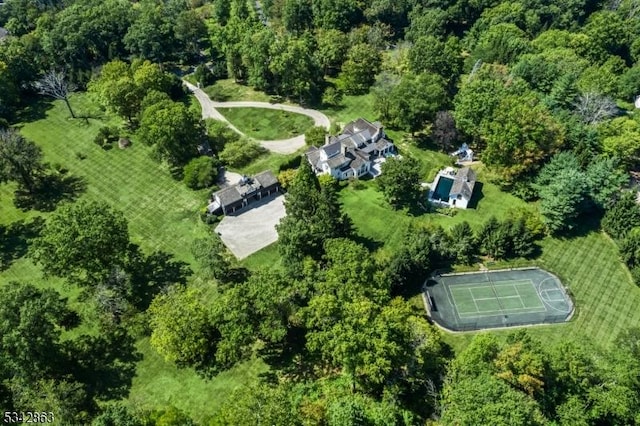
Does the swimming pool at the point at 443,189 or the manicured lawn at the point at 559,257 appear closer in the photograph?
the manicured lawn at the point at 559,257

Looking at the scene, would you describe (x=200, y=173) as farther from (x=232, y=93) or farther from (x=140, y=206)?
(x=232, y=93)

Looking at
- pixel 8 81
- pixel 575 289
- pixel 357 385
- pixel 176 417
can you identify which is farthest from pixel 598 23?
pixel 8 81

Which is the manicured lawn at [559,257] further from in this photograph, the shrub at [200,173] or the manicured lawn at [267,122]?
the manicured lawn at [267,122]

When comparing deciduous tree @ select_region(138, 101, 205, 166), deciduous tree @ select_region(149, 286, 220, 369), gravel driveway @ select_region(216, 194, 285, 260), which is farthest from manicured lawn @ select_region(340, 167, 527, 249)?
deciduous tree @ select_region(138, 101, 205, 166)

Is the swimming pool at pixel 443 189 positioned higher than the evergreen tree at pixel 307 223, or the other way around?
the evergreen tree at pixel 307 223

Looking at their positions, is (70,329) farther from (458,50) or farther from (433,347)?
(458,50)

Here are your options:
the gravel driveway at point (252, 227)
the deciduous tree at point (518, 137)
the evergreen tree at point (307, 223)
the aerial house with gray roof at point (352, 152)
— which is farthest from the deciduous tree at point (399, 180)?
the gravel driveway at point (252, 227)
